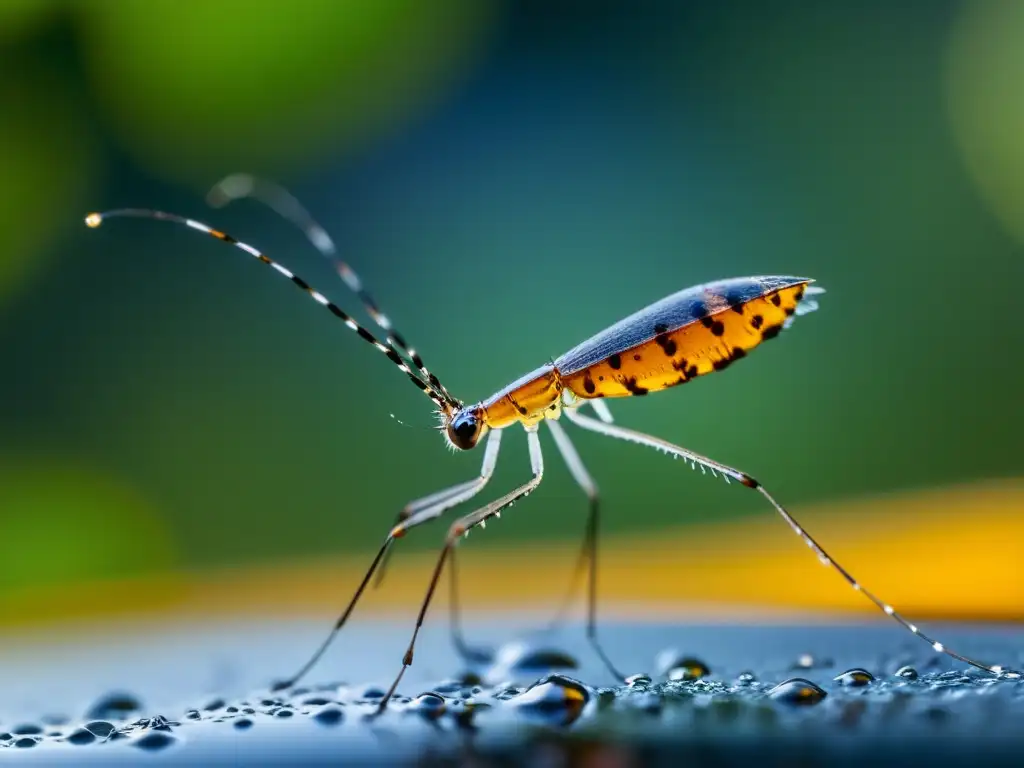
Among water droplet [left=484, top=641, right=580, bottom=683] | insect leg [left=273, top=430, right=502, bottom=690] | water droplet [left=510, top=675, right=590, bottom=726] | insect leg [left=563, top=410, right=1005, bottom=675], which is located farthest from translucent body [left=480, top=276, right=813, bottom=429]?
water droplet [left=510, top=675, right=590, bottom=726]

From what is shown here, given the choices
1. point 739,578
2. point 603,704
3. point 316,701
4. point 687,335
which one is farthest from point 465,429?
point 603,704

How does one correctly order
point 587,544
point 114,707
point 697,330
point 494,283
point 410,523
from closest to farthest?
point 114,707 → point 410,523 → point 697,330 → point 587,544 → point 494,283

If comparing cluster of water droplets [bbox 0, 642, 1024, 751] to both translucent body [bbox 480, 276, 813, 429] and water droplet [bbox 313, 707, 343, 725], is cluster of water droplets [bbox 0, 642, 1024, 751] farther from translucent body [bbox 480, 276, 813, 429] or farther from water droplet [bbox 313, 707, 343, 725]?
A: translucent body [bbox 480, 276, 813, 429]

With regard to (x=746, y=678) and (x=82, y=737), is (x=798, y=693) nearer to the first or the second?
(x=746, y=678)

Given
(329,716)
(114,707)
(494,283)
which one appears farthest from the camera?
(494,283)

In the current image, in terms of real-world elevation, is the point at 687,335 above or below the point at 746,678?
above

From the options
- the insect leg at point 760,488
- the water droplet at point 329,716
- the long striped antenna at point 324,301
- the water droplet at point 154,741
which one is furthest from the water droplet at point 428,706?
the long striped antenna at point 324,301
